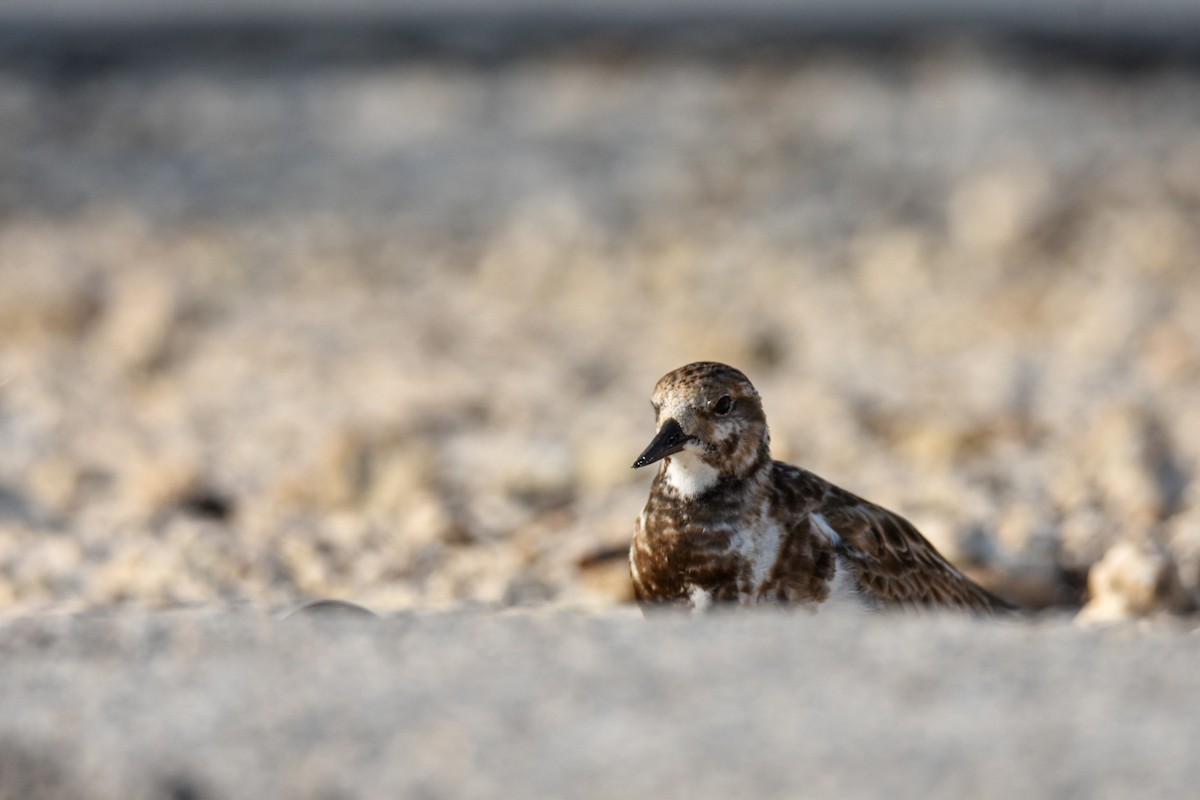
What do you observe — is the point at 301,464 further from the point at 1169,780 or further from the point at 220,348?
the point at 1169,780

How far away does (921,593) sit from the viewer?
354 centimetres

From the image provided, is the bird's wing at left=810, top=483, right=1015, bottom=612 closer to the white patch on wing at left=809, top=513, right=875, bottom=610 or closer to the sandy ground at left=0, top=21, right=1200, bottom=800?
the white patch on wing at left=809, top=513, right=875, bottom=610

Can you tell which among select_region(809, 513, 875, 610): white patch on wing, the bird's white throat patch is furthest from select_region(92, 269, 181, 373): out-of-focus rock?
select_region(809, 513, 875, 610): white patch on wing

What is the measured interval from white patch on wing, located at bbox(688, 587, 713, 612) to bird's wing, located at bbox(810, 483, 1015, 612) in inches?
10.5

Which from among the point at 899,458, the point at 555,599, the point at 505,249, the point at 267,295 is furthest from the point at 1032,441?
the point at 267,295

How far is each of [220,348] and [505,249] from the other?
4.87ft

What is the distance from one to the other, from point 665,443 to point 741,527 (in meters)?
0.22

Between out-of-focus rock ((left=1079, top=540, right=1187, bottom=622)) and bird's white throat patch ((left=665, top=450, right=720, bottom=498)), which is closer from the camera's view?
bird's white throat patch ((left=665, top=450, right=720, bottom=498))

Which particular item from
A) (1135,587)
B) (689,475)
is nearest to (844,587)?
(689,475)

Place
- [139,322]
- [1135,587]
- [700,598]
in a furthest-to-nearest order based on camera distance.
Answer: [139,322] → [1135,587] → [700,598]

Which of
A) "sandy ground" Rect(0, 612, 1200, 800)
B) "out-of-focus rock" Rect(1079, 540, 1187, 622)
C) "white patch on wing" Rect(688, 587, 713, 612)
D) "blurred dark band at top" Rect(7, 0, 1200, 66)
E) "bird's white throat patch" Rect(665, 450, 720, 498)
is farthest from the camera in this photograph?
"blurred dark band at top" Rect(7, 0, 1200, 66)

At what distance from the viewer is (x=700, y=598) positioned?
336cm

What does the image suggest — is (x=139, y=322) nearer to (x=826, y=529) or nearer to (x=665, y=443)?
(x=665, y=443)

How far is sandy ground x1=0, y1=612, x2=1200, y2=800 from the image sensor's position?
2256 mm
